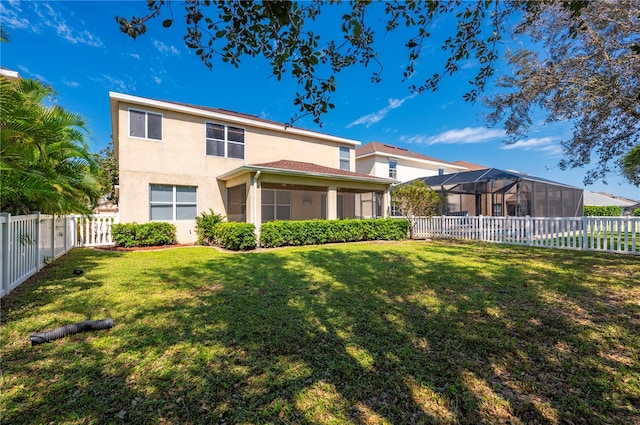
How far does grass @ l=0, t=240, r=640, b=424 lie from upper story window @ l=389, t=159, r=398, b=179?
1736cm

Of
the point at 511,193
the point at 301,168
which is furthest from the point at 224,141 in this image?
the point at 511,193

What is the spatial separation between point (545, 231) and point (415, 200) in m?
5.31

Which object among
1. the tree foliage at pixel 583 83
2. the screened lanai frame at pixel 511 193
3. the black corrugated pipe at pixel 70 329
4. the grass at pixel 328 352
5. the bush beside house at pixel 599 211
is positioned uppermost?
the tree foliage at pixel 583 83

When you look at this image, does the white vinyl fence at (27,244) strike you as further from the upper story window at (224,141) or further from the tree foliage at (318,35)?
the upper story window at (224,141)

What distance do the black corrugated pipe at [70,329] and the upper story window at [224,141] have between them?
35.2ft

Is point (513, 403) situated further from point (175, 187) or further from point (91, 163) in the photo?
point (175, 187)

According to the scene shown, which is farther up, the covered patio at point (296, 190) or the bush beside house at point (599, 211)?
the covered patio at point (296, 190)

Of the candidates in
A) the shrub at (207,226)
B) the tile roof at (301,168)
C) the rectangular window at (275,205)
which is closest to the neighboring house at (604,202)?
the tile roof at (301,168)

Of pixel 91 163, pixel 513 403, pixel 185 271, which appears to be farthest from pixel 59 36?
pixel 513 403

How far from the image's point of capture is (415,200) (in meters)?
14.3

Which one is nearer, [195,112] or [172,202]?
[172,202]

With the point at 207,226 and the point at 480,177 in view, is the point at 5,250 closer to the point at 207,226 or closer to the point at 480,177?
the point at 207,226

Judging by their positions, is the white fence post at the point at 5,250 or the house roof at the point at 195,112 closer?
the white fence post at the point at 5,250

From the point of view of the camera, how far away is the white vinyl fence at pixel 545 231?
8789 mm
